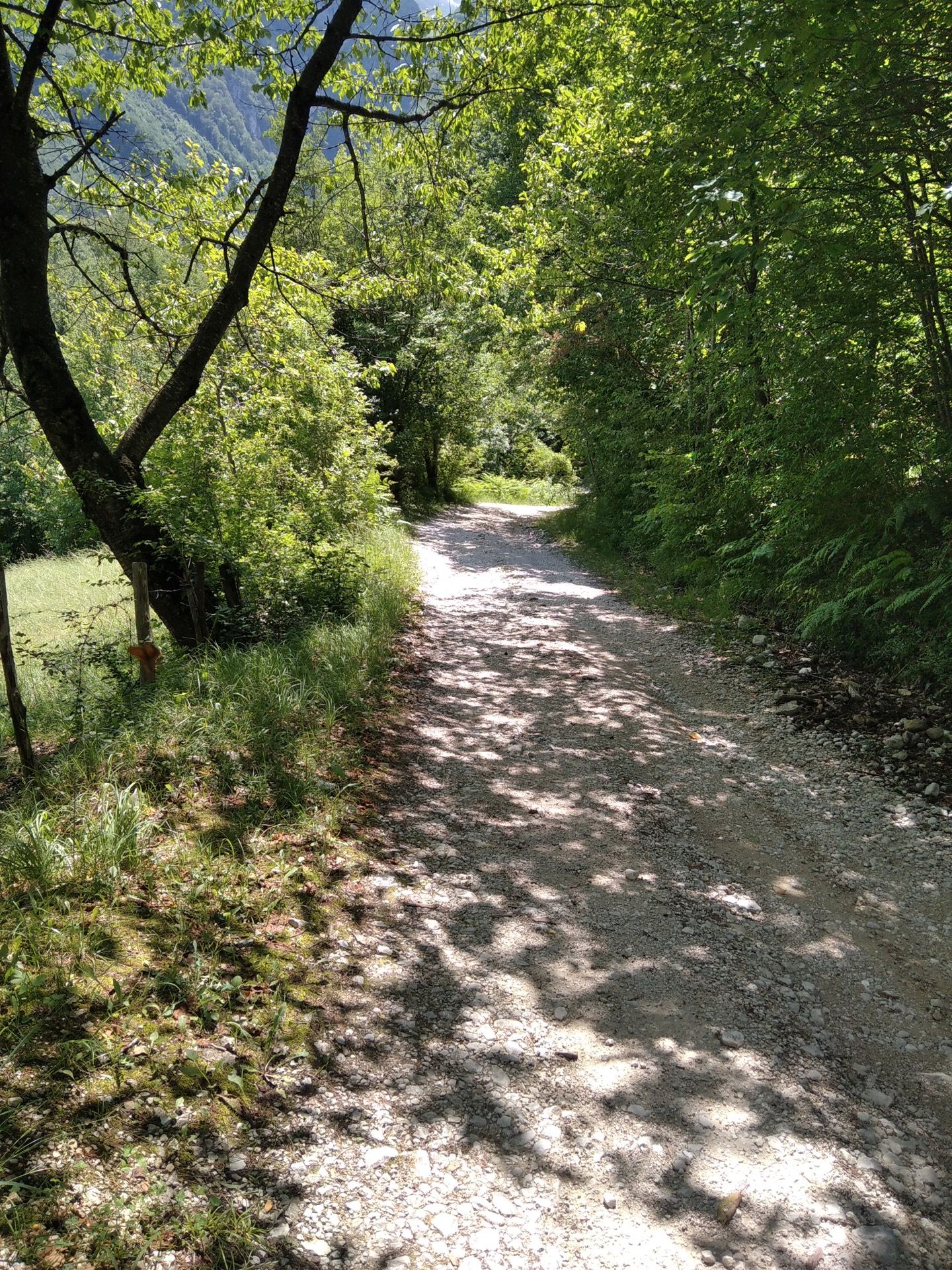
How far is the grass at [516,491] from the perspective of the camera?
3155 cm

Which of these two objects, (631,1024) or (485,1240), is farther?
(631,1024)

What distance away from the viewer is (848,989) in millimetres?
3324

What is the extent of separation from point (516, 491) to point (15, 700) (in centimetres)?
3077

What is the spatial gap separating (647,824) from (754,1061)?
1898 millimetres

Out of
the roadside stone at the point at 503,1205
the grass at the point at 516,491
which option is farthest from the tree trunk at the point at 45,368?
the grass at the point at 516,491

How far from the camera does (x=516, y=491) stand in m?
33.8

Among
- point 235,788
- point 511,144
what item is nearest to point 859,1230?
point 235,788

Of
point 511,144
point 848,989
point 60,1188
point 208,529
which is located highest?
point 511,144

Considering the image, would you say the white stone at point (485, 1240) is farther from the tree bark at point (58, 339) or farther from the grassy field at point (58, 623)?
the tree bark at point (58, 339)

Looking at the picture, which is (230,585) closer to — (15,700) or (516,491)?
(15,700)

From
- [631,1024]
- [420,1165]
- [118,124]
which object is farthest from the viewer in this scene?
[118,124]

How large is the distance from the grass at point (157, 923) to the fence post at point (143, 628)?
17 cm

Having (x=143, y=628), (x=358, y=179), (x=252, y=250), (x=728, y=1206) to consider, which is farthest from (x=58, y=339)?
(x=728, y=1206)

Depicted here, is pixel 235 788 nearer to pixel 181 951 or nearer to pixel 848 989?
pixel 181 951
